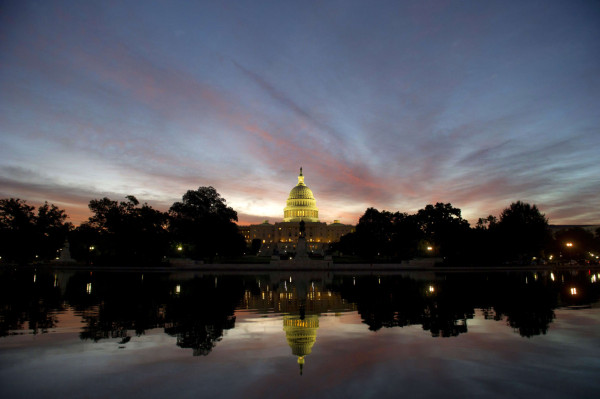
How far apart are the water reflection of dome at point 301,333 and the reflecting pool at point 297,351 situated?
0.11ft

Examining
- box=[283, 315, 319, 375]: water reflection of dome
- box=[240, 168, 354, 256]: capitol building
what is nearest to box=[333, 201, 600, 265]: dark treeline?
box=[283, 315, 319, 375]: water reflection of dome

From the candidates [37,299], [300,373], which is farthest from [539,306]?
[37,299]

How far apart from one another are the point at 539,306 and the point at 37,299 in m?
22.6

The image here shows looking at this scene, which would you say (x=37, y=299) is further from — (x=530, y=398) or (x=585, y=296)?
(x=585, y=296)

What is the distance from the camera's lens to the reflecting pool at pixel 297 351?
23.9 ft

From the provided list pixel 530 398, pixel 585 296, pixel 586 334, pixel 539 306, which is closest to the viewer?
pixel 530 398

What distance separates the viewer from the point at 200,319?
1433cm

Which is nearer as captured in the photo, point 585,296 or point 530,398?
point 530,398

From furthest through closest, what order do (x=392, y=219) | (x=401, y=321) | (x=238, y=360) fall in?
(x=392, y=219) → (x=401, y=321) → (x=238, y=360)

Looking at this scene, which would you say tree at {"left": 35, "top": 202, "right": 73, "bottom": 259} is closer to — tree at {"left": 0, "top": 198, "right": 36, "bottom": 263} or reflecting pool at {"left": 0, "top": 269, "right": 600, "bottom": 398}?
tree at {"left": 0, "top": 198, "right": 36, "bottom": 263}

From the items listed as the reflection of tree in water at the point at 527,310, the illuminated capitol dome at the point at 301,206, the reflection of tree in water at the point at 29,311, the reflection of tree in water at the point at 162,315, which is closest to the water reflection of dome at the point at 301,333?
the reflection of tree in water at the point at 162,315

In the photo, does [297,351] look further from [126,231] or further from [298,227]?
[298,227]

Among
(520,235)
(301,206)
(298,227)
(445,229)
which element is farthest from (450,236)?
(301,206)

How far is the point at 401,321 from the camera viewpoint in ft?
46.4
